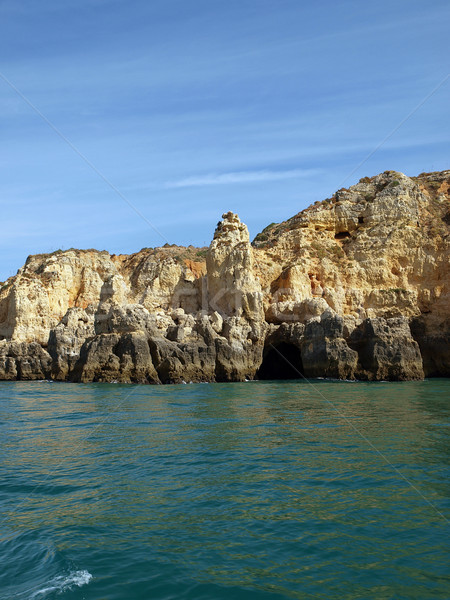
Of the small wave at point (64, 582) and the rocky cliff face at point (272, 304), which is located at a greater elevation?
the rocky cliff face at point (272, 304)

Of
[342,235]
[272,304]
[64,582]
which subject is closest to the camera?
[64,582]

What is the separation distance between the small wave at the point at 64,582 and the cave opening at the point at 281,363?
92.2 feet

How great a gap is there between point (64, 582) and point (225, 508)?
2.81 m

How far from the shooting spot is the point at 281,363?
36031 mm

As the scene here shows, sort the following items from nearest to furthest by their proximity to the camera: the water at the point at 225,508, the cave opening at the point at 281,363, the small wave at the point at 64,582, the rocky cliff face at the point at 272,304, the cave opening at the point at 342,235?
1. the small wave at the point at 64,582
2. the water at the point at 225,508
3. the rocky cliff face at the point at 272,304
4. the cave opening at the point at 281,363
5. the cave opening at the point at 342,235

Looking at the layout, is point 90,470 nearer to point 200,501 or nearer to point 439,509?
point 200,501

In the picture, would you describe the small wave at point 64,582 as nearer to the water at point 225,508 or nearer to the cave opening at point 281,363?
the water at point 225,508

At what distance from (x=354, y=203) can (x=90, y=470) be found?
1448 inches

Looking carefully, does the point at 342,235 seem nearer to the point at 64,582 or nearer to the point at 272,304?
the point at 272,304

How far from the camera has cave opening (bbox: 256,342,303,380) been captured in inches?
1355

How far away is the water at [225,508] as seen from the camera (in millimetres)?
5883

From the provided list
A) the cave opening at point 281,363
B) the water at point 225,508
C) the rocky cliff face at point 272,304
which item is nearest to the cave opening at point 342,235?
the rocky cliff face at point 272,304

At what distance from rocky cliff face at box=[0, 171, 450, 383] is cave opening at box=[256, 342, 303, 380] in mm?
85

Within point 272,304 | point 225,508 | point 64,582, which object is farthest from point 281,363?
point 64,582
